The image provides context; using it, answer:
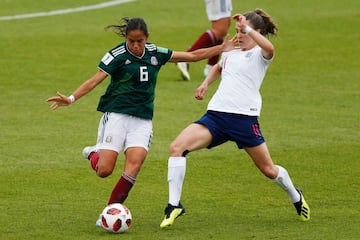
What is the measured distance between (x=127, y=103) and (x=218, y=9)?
895 cm

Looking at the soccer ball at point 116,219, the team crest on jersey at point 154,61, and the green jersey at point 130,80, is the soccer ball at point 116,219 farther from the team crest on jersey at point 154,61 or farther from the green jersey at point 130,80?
the team crest on jersey at point 154,61

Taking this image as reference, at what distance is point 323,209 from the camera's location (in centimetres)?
1157

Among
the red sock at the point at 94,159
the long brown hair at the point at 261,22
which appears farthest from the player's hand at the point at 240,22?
the red sock at the point at 94,159

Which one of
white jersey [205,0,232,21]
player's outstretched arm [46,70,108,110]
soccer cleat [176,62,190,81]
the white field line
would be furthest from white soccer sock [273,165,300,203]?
the white field line

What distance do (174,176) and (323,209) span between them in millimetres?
1875

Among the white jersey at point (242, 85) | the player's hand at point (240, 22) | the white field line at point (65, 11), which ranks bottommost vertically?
the white field line at point (65, 11)

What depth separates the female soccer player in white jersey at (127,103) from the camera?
35.6 ft

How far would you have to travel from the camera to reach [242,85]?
35.9ft

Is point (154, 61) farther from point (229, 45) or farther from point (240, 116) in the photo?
point (240, 116)

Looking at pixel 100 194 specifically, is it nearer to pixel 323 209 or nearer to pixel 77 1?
pixel 323 209

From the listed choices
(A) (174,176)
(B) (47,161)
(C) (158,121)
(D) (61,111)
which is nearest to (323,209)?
(A) (174,176)

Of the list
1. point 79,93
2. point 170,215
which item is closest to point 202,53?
point 79,93

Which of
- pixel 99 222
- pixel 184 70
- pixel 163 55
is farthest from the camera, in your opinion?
pixel 184 70

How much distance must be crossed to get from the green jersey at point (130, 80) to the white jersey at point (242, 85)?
67 centimetres
